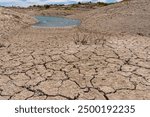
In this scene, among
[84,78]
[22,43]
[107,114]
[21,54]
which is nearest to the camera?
[107,114]

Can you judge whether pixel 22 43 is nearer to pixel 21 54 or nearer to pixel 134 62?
pixel 21 54

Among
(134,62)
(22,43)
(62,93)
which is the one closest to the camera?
(62,93)

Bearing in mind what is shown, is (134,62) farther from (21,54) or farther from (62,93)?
(21,54)

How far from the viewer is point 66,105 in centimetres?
262

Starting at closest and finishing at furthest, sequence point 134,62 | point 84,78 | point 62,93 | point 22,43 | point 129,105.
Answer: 1. point 129,105
2. point 62,93
3. point 84,78
4. point 134,62
5. point 22,43

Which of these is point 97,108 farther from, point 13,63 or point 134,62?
point 13,63

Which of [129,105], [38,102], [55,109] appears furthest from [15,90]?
[129,105]

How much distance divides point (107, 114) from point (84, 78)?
103 cm

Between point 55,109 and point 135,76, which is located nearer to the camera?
point 55,109

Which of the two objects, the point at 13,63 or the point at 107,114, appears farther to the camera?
the point at 13,63

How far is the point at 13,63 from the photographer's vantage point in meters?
4.05

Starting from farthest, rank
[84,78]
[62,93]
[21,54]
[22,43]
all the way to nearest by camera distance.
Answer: [22,43], [21,54], [84,78], [62,93]

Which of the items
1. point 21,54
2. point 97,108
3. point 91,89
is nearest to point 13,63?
point 21,54

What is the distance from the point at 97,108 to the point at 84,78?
2.89 ft
